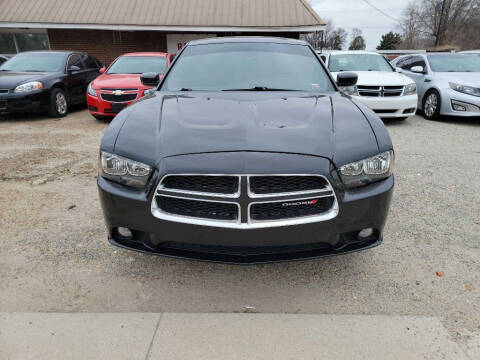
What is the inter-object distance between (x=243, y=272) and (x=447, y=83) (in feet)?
24.4

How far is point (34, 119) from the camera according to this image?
8.15 m

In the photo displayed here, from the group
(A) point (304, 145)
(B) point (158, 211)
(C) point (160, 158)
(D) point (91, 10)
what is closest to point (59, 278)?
(B) point (158, 211)

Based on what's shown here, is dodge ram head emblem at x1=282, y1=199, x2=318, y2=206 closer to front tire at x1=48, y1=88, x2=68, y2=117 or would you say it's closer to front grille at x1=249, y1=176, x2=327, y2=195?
front grille at x1=249, y1=176, x2=327, y2=195

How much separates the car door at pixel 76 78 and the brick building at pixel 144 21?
19.2 feet

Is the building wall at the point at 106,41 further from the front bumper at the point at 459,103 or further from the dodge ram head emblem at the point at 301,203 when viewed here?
the dodge ram head emblem at the point at 301,203

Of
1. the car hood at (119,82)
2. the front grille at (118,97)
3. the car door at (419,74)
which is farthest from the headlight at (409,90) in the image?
the front grille at (118,97)

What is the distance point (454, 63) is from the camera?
8383 mm

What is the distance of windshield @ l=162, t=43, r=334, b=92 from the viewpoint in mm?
3002

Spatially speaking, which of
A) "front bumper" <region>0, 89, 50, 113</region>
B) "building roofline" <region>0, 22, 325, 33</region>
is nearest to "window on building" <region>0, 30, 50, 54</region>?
"building roofline" <region>0, 22, 325, 33</region>

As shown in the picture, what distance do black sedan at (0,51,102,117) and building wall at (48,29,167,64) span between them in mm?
6222

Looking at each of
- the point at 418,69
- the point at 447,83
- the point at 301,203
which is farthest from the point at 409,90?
the point at 301,203

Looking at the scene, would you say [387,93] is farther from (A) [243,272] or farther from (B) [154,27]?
(B) [154,27]

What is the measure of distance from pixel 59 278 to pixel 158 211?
3.53ft

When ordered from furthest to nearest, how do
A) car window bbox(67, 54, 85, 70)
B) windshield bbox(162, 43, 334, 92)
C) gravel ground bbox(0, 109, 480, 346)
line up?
car window bbox(67, 54, 85, 70) → windshield bbox(162, 43, 334, 92) → gravel ground bbox(0, 109, 480, 346)
